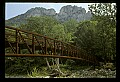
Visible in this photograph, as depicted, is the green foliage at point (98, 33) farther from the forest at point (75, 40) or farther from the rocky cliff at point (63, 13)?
the rocky cliff at point (63, 13)

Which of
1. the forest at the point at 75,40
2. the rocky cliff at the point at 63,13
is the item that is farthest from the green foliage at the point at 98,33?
the rocky cliff at the point at 63,13

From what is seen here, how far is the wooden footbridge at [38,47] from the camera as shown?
2.79 metres

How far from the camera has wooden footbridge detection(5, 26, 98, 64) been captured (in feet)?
9.14

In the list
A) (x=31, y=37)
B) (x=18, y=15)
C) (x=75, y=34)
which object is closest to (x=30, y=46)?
(x=31, y=37)

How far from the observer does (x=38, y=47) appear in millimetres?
3047

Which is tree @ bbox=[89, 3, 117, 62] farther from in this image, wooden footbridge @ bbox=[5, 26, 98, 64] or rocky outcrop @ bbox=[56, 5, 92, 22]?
wooden footbridge @ bbox=[5, 26, 98, 64]

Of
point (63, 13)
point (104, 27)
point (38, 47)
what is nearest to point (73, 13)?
point (63, 13)

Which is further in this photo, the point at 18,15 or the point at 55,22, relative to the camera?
the point at 55,22

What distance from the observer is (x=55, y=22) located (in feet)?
11.4

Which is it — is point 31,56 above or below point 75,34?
below
